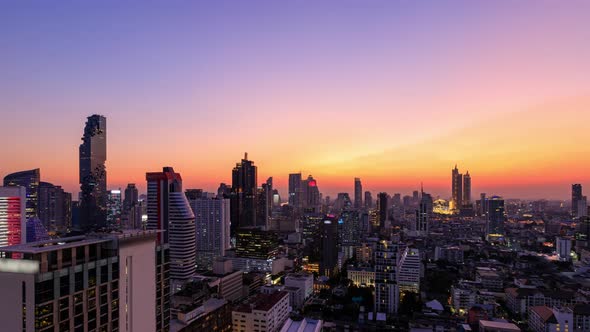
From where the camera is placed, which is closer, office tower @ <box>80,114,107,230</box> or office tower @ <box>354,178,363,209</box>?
office tower @ <box>80,114,107,230</box>

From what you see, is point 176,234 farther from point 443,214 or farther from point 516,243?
point 443,214

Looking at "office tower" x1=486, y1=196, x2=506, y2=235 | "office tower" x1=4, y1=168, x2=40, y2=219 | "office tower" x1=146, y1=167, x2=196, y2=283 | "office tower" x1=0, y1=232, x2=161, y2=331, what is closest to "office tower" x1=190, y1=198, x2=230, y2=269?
"office tower" x1=146, y1=167, x2=196, y2=283

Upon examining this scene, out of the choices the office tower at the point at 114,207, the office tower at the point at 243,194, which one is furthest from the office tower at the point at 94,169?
the office tower at the point at 243,194

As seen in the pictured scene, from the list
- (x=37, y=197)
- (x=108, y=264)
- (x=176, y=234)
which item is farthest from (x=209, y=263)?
(x=108, y=264)

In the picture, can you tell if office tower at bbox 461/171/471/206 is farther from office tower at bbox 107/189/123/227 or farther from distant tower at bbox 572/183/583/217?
office tower at bbox 107/189/123/227

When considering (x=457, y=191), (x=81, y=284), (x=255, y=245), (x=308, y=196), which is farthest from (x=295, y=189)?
(x=81, y=284)

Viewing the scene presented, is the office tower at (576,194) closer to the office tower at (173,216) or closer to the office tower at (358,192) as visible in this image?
the office tower at (358,192)
